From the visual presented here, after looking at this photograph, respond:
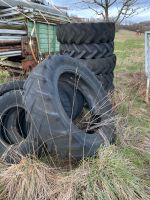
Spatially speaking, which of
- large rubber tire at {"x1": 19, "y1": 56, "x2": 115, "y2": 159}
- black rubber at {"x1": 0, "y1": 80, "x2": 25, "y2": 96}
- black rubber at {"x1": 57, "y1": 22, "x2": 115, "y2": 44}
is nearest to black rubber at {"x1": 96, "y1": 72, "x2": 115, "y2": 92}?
black rubber at {"x1": 57, "y1": 22, "x2": 115, "y2": 44}

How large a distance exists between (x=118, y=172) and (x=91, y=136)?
2.17 feet

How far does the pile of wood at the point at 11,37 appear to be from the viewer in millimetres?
5832

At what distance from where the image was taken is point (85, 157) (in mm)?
3385

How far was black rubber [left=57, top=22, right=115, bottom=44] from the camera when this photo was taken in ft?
16.5

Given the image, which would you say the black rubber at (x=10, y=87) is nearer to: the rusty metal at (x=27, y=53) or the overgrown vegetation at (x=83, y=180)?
the overgrown vegetation at (x=83, y=180)

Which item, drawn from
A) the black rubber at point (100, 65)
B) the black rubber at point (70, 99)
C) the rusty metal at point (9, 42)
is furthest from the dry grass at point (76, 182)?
the rusty metal at point (9, 42)

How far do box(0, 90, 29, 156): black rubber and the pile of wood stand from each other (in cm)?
218

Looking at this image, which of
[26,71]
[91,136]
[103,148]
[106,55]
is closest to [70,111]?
[91,136]

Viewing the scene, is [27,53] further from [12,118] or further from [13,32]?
[12,118]

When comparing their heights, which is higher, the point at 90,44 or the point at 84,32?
the point at 84,32

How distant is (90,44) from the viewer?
512 centimetres

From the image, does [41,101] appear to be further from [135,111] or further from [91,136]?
[135,111]

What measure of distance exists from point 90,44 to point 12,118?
1.82 meters

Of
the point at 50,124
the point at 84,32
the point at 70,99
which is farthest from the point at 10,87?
the point at 84,32
